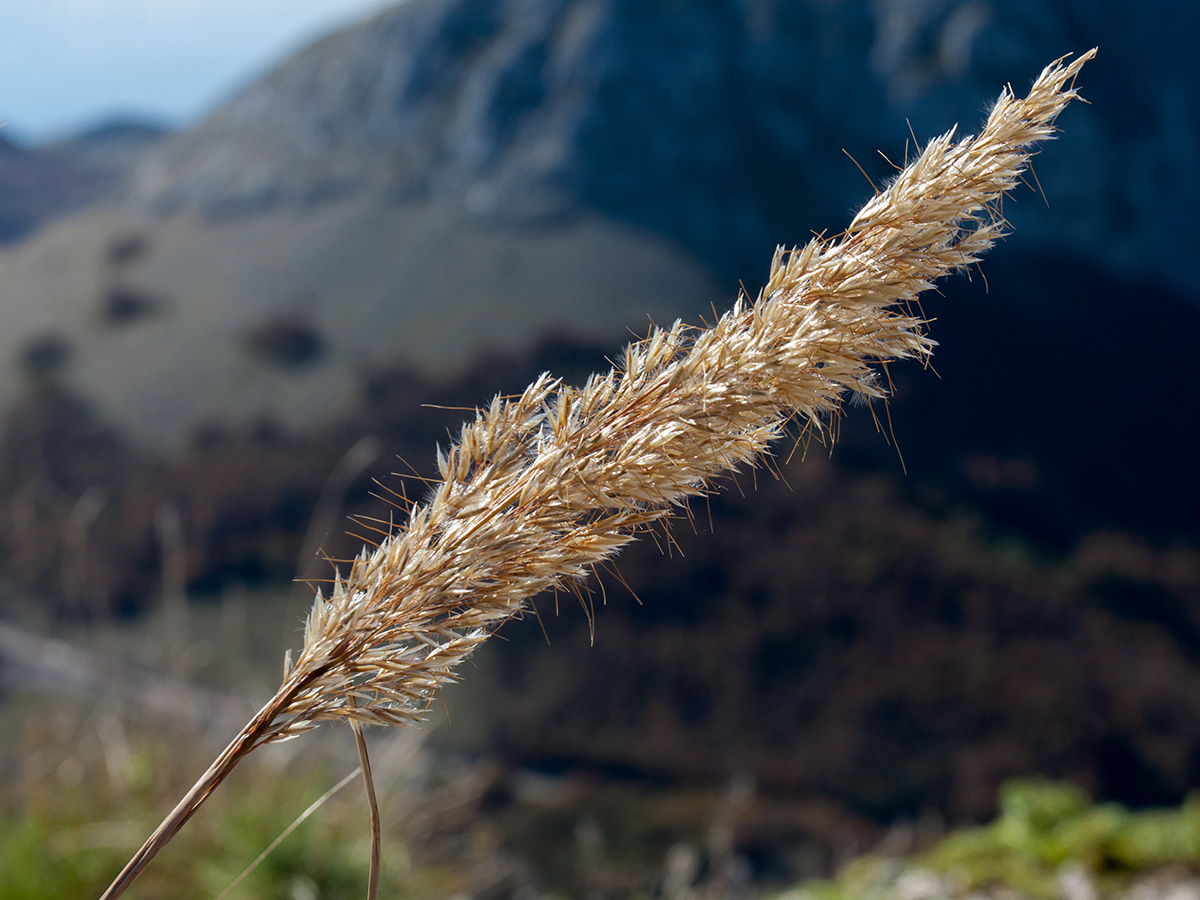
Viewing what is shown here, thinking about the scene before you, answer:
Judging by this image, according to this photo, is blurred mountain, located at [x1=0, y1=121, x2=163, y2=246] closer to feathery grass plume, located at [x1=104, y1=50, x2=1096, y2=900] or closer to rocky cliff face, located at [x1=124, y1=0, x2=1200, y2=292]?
rocky cliff face, located at [x1=124, y1=0, x2=1200, y2=292]

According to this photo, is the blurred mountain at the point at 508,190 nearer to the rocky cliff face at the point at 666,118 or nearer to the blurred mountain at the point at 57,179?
the rocky cliff face at the point at 666,118

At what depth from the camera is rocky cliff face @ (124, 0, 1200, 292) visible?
1284cm

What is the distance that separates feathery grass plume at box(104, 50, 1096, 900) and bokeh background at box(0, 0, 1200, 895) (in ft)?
19.7

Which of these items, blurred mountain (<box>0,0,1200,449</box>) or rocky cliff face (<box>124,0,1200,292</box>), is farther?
rocky cliff face (<box>124,0,1200,292</box>)

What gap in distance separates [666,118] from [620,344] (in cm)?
835

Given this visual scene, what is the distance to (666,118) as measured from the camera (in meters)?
13.0

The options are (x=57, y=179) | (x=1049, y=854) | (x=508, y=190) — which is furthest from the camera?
(x=57, y=179)

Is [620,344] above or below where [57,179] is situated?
below

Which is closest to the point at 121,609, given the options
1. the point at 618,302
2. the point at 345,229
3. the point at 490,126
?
the point at 345,229

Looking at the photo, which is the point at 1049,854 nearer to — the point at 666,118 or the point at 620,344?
the point at 620,344

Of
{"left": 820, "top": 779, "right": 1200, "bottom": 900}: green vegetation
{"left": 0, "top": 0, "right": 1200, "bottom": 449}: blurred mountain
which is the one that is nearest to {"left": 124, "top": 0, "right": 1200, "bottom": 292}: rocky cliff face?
{"left": 0, "top": 0, "right": 1200, "bottom": 449}: blurred mountain

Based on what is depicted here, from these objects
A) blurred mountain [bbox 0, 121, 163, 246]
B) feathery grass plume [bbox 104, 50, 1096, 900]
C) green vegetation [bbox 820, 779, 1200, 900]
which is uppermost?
blurred mountain [bbox 0, 121, 163, 246]

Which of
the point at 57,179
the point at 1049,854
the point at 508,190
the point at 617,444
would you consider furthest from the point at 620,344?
the point at 57,179

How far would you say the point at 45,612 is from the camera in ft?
28.3
